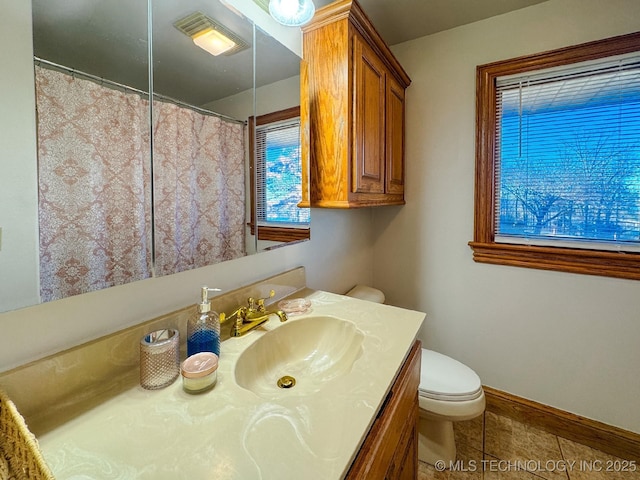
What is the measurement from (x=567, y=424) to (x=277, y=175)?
197cm

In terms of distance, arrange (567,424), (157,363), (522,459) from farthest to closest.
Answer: (567,424) < (522,459) < (157,363)

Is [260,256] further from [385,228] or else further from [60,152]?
[385,228]

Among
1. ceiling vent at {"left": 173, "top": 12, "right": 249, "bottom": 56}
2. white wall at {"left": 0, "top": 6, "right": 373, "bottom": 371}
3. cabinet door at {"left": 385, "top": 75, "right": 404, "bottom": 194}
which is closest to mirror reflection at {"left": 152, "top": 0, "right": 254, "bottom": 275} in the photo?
ceiling vent at {"left": 173, "top": 12, "right": 249, "bottom": 56}

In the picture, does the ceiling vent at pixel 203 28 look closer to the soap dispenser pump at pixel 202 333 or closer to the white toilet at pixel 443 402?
the soap dispenser pump at pixel 202 333

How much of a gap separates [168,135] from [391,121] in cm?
118

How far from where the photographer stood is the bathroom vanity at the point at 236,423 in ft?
1.45

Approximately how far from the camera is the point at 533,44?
1.50 m

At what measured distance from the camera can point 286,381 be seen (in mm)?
847

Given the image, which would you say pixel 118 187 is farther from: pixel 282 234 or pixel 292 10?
pixel 292 10

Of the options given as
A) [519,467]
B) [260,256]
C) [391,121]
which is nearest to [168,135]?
[260,256]

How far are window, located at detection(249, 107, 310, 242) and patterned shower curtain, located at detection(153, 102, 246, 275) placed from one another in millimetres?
80

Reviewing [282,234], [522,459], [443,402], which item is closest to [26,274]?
[282,234]

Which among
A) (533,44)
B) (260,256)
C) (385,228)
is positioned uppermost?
(533,44)

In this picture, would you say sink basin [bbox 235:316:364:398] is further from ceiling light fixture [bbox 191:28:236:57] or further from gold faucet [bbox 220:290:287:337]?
ceiling light fixture [bbox 191:28:236:57]
